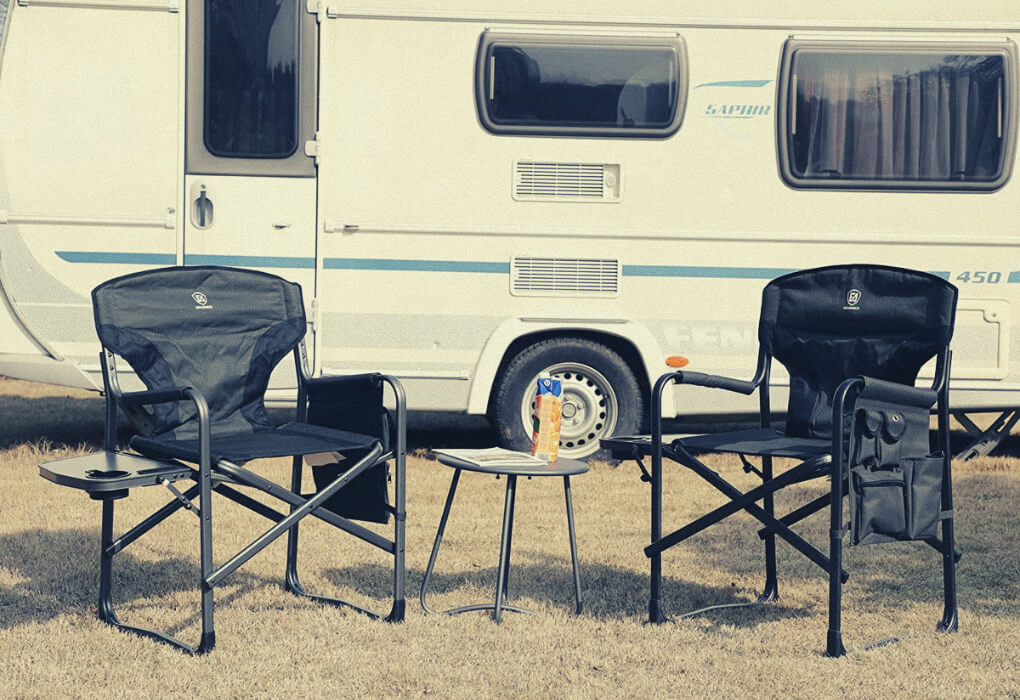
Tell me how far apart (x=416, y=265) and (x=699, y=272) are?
1.37 metres

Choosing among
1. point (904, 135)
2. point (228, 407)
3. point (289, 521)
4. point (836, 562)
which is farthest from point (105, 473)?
point (904, 135)

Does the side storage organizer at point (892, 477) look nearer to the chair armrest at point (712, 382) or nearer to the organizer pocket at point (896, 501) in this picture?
the organizer pocket at point (896, 501)

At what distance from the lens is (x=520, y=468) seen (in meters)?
3.63

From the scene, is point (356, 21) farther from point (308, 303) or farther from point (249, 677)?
point (249, 677)

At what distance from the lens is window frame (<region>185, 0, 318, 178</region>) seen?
6.03m

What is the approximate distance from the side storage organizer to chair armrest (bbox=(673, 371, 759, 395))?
1.52ft

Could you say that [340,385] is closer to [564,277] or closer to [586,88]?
[564,277]

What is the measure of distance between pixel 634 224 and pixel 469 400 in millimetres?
1170

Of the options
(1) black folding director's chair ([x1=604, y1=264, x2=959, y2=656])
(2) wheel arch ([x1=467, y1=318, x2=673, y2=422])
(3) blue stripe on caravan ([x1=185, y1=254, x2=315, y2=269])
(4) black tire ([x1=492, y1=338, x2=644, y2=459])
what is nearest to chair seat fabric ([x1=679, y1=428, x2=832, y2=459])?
(1) black folding director's chair ([x1=604, y1=264, x2=959, y2=656])


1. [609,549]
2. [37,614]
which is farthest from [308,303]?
[37,614]

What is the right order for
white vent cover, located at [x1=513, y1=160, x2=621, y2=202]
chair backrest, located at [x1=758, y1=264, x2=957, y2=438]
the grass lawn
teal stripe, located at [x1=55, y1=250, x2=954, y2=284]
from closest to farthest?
the grass lawn
chair backrest, located at [x1=758, y1=264, x2=957, y2=438]
teal stripe, located at [x1=55, y1=250, x2=954, y2=284]
white vent cover, located at [x1=513, y1=160, x2=621, y2=202]

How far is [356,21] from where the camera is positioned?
6.09m

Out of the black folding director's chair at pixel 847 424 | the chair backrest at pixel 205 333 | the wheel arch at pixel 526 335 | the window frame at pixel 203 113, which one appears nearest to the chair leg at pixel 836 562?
the black folding director's chair at pixel 847 424

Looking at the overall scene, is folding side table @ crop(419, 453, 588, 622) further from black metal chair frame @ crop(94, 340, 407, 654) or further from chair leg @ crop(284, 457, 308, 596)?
chair leg @ crop(284, 457, 308, 596)
